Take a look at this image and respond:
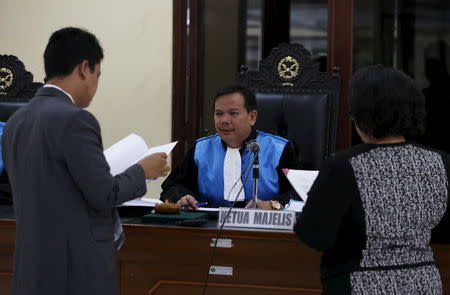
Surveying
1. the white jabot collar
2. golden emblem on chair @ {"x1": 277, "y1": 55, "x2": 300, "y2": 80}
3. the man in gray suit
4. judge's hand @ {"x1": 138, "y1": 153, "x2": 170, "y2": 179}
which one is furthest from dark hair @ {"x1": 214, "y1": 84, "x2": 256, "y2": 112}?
the man in gray suit


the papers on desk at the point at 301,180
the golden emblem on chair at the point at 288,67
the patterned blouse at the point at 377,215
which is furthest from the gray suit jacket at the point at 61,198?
the golden emblem on chair at the point at 288,67

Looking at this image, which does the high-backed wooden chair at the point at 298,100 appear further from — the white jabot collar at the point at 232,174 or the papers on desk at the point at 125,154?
the papers on desk at the point at 125,154

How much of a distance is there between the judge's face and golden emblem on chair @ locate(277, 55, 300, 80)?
44cm

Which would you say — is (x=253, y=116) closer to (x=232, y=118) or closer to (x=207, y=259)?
(x=232, y=118)

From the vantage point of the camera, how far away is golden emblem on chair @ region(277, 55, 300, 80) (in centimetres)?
348

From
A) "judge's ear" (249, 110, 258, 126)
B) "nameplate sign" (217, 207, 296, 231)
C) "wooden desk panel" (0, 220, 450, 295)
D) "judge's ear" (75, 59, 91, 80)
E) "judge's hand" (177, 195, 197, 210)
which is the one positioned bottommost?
"wooden desk panel" (0, 220, 450, 295)

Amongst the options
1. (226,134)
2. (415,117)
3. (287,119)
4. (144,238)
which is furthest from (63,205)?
(287,119)

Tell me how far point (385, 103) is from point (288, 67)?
192 cm

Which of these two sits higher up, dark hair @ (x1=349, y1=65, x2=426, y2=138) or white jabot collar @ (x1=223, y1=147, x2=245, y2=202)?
dark hair @ (x1=349, y1=65, x2=426, y2=138)

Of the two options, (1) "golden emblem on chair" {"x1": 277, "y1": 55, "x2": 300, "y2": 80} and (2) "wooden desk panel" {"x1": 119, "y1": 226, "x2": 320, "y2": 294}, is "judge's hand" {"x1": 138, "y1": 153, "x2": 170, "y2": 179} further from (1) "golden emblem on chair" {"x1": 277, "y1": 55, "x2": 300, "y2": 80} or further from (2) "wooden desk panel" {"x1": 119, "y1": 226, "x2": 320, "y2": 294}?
(1) "golden emblem on chair" {"x1": 277, "y1": 55, "x2": 300, "y2": 80}

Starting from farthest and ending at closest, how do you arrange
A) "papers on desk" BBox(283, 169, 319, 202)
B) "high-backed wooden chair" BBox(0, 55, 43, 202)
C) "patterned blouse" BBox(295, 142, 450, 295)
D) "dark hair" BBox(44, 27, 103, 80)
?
"high-backed wooden chair" BBox(0, 55, 43, 202)
"papers on desk" BBox(283, 169, 319, 202)
"dark hair" BBox(44, 27, 103, 80)
"patterned blouse" BBox(295, 142, 450, 295)

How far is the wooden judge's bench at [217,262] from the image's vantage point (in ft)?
7.14

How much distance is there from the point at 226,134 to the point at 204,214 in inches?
27.9

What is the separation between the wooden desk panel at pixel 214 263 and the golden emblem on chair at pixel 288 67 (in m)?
1.45
